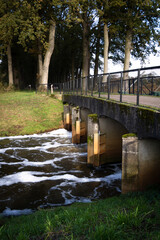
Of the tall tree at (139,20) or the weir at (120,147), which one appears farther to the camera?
the tall tree at (139,20)

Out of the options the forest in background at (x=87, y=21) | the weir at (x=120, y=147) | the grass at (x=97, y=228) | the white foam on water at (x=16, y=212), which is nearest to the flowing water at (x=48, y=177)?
the white foam on water at (x=16, y=212)

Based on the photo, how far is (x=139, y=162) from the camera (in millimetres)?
6430

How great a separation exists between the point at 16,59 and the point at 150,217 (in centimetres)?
3874

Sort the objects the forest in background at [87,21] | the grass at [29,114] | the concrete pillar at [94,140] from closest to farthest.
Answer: the concrete pillar at [94,140]
the grass at [29,114]
the forest in background at [87,21]

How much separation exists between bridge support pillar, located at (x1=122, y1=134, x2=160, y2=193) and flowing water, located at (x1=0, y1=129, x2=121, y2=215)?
157cm

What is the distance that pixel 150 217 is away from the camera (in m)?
3.99

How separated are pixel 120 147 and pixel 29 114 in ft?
38.7

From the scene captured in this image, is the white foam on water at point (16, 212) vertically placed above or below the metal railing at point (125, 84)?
below

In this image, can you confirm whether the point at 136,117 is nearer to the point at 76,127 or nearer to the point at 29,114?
the point at 76,127

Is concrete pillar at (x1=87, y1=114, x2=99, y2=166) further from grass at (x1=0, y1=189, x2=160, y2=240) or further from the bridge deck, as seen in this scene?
grass at (x1=0, y1=189, x2=160, y2=240)

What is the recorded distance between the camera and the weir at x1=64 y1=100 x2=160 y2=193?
644 centimetres

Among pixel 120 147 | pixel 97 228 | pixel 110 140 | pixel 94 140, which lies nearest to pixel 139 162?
pixel 97 228

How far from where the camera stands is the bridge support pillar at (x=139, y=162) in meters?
6.40

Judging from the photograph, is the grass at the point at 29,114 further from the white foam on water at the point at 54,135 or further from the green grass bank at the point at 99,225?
the green grass bank at the point at 99,225
